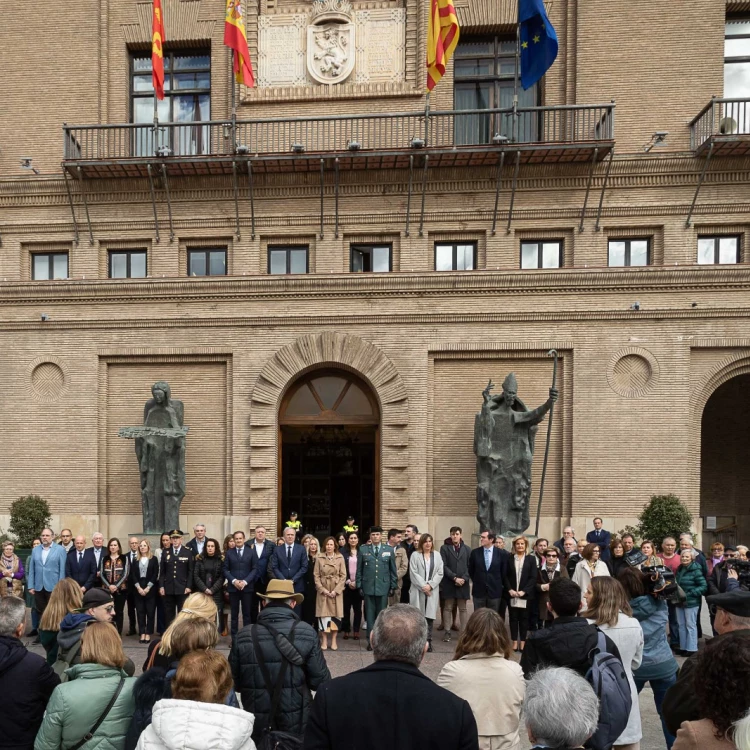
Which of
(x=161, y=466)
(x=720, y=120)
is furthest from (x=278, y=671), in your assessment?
(x=720, y=120)

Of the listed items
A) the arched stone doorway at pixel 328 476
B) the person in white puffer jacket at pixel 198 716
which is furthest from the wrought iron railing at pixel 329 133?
the person in white puffer jacket at pixel 198 716

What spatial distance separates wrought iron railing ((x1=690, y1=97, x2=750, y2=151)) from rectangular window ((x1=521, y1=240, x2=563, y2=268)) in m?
3.85

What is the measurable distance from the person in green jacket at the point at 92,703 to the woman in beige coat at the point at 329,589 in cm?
722

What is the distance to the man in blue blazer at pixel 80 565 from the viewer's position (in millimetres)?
11492

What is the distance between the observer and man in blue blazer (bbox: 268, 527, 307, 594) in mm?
11234

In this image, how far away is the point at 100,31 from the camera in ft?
63.5

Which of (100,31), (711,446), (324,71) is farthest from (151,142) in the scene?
(711,446)

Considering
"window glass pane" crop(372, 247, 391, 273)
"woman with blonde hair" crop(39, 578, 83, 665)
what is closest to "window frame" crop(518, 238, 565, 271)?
"window glass pane" crop(372, 247, 391, 273)

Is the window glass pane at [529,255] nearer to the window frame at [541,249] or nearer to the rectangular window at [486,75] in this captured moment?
the window frame at [541,249]

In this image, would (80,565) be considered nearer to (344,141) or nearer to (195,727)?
(195,727)

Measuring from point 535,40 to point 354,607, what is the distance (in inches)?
478

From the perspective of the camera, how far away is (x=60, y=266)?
19484 mm

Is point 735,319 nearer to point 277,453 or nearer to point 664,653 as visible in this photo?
point 277,453

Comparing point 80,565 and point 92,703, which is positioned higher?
point 92,703
